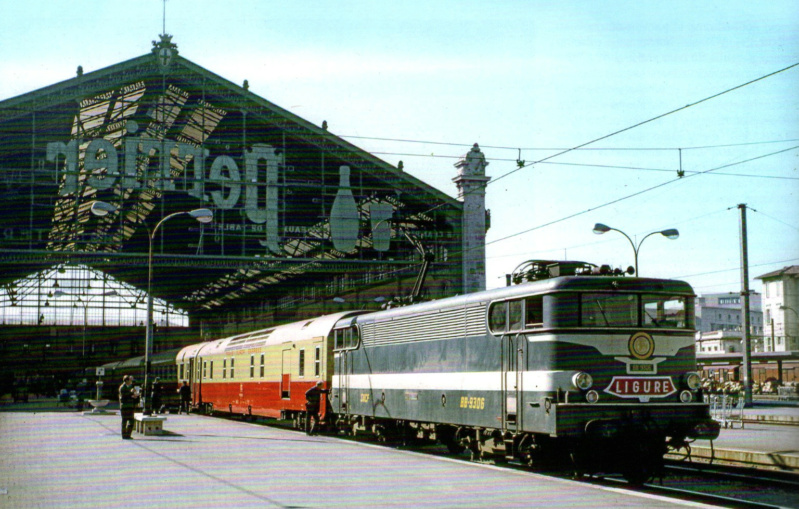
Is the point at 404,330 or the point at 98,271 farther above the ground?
the point at 98,271

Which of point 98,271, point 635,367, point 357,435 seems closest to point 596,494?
point 635,367

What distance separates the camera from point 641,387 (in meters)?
14.7

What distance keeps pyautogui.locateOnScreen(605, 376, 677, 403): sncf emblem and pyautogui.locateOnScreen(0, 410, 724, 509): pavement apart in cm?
162

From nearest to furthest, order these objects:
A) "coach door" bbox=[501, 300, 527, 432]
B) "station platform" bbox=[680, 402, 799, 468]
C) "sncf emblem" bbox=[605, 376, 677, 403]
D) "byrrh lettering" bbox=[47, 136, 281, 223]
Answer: "sncf emblem" bbox=[605, 376, 677, 403]
"coach door" bbox=[501, 300, 527, 432]
"station platform" bbox=[680, 402, 799, 468]
"byrrh lettering" bbox=[47, 136, 281, 223]

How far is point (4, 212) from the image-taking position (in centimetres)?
4691

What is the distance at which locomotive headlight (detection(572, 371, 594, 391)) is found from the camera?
46.9 feet

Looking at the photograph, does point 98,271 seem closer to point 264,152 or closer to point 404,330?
point 264,152

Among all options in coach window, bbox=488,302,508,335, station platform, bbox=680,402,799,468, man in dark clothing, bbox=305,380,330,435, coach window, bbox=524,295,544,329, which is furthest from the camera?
man in dark clothing, bbox=305,380,330,435

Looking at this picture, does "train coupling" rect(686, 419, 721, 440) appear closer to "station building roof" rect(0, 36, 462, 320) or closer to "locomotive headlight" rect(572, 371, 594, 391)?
"locomotive headlight" rect(572, 371, 594, 391)

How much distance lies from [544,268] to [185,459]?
788 centimetres

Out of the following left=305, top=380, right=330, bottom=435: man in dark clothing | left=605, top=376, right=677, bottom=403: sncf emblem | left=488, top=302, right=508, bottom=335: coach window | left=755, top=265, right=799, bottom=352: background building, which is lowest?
left=305, top=380, right=330, bottom=435: man in dark clothing

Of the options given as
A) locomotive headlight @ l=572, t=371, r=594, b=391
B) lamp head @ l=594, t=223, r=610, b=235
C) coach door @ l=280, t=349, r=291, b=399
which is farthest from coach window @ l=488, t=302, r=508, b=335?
lamp head @ l=594, t=223, r=610, b=235

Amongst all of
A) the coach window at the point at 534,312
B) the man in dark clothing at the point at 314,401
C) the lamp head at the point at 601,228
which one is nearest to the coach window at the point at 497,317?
the coach window at the point at 534,312

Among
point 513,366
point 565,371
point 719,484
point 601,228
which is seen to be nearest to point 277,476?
point 513,366
